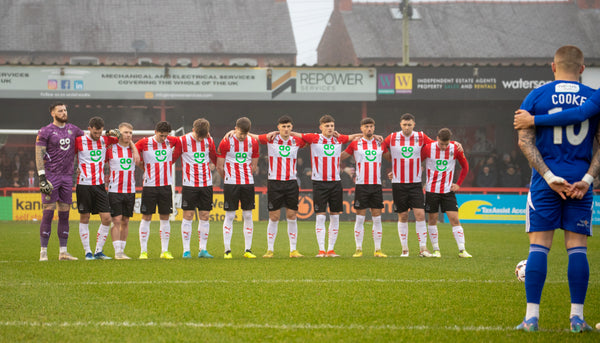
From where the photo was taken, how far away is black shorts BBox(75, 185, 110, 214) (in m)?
10.5

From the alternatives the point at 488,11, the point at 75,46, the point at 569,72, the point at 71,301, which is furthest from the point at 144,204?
the point at 488,11

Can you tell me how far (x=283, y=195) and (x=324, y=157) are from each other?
930 millimetres

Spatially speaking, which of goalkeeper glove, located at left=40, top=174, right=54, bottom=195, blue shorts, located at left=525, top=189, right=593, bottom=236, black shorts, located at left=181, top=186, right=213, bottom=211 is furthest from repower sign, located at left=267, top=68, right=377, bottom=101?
blue shorts, located at left=525, top=189, right=593, bottom=236

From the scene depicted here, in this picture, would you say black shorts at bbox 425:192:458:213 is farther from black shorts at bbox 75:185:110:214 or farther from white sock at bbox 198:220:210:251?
black shorts at bbox 75:185:110:214

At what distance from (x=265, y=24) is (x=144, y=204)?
38267 millimetres

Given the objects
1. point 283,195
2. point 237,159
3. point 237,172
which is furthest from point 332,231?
point 237,159

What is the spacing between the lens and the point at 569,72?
204 inches

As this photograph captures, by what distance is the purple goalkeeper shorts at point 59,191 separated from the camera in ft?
33.5

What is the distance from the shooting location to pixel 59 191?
33.9 ft

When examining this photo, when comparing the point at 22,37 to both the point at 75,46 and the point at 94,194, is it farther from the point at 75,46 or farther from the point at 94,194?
the point at 94,194

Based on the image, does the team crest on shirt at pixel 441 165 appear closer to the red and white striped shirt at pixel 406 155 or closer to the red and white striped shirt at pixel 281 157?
the red and white striped shirt at pixel 406 155

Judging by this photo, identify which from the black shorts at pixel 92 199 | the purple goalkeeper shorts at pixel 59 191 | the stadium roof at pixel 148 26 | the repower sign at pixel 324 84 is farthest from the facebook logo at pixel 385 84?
the stadium roof at pixel 148 26

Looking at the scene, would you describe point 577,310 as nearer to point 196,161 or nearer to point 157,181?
point 196,161

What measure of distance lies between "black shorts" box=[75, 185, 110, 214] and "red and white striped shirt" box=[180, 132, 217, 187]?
50.2 inches
